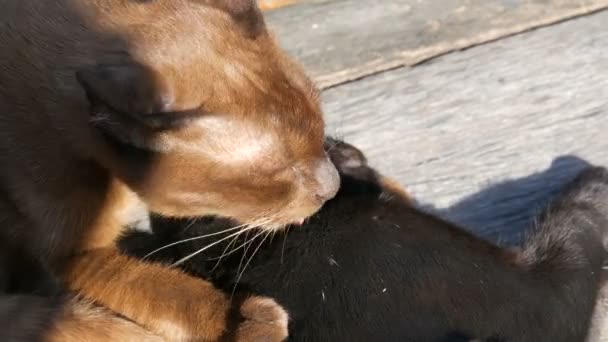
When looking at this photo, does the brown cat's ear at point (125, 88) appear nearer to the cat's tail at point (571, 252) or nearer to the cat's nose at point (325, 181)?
the cat's nose at point (325, 181)

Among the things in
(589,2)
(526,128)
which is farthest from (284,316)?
(589,2)

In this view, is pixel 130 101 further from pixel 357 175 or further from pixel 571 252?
pixel 571 252

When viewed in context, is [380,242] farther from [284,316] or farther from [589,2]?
[589,2]

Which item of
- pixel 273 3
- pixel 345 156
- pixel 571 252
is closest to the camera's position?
pixel 571 252

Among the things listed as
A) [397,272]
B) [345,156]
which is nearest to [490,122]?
[345,156]

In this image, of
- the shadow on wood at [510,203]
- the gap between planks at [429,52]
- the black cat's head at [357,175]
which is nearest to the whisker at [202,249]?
the black cat's head at [357,175]

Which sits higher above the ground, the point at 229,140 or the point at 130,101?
the point at 130,101
